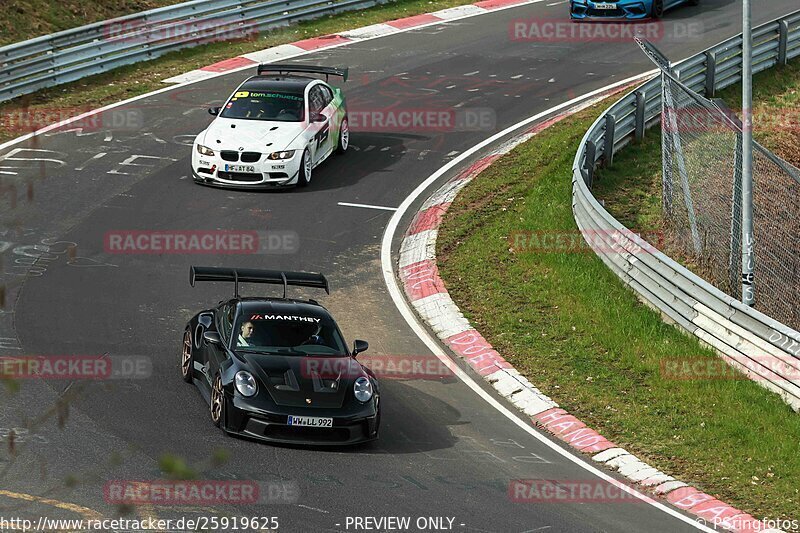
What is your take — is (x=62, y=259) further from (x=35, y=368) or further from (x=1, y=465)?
(x=1, y=465)

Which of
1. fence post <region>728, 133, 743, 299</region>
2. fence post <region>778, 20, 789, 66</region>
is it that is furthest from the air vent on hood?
fence post <region>778, 20, 789, 66</region>

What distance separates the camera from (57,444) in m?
11.9

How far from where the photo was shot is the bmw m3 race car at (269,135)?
20609 millimetres

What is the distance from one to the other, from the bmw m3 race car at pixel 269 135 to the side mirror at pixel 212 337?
772cm

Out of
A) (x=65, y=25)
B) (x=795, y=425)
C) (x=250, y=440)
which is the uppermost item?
(x=65, y=25)

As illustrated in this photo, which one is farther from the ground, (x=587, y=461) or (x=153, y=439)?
(x=153, y=439)

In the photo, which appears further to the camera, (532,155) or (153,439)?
(532,155)

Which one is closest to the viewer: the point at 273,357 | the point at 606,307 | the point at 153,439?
the point at 153,439

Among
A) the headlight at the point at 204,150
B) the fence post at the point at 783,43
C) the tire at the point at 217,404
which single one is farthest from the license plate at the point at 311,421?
the fence post at the point at 783,43

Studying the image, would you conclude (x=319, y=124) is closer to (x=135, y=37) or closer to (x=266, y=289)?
(x=266, y=289)

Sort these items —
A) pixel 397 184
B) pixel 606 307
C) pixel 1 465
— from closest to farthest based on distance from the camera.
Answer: pixel 1 465 → pixel 606 307 → pixel 397 184

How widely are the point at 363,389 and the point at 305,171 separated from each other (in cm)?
885

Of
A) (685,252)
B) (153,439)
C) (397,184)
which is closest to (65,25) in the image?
(397,184)

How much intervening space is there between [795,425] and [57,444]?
25.5 feet
